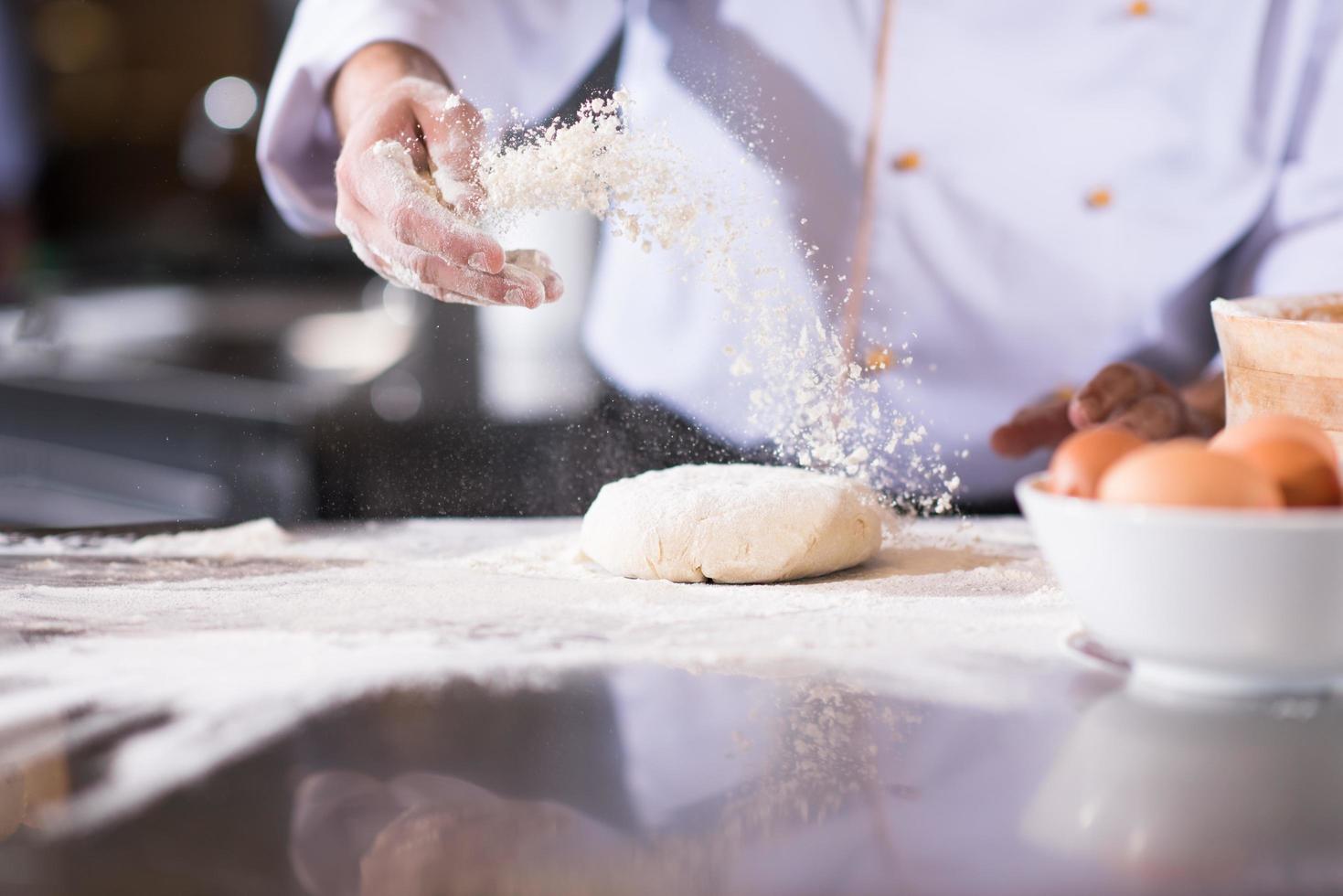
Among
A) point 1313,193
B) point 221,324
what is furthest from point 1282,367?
point 221,324

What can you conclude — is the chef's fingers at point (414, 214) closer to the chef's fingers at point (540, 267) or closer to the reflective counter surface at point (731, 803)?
the chef's fingers at point (540, 267)

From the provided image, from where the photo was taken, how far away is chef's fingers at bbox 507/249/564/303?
1256mm

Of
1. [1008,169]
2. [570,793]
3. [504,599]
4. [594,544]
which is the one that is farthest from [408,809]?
[1008,169]

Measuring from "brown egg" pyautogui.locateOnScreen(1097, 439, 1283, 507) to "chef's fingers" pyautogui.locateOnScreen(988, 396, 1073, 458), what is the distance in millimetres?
867

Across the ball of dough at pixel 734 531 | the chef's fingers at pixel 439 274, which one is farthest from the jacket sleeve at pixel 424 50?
the ball of dough at pixel 734 531

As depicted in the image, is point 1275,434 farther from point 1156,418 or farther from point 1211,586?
point 1156,418

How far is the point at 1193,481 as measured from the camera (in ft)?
2.12

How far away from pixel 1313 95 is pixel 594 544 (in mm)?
1098

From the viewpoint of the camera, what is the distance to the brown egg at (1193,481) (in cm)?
64

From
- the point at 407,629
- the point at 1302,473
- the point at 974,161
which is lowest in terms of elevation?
the point at 407,629

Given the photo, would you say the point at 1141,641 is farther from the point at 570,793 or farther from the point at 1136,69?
the point at 1136,69

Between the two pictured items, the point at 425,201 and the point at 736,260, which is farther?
the point at 736,260

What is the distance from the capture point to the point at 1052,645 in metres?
0.86

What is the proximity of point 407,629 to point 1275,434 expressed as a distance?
61 cm
